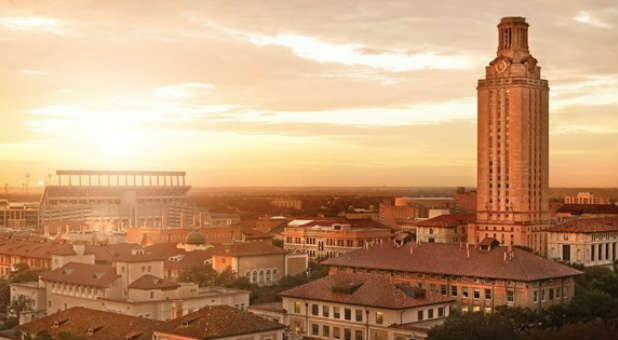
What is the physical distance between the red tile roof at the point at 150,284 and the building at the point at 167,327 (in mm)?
8759

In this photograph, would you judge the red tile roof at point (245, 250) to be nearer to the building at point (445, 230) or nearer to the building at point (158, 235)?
the building at point (158, 235)

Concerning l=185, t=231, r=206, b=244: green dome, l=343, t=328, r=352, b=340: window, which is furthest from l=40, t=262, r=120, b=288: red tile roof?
l=185, t=231, r=206, b=244: green dome

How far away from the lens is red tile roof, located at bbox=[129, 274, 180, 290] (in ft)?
301

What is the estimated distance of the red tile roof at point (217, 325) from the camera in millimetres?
73044

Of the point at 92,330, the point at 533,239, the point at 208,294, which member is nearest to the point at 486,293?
the point at 208,294

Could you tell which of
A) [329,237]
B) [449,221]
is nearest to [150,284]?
[329,237]

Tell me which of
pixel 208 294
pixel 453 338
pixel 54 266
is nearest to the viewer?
pixel 453 338

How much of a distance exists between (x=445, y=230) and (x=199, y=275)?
68614 millimetres

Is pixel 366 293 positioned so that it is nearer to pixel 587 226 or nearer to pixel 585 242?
pixel 585 242

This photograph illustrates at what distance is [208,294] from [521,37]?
91664mm

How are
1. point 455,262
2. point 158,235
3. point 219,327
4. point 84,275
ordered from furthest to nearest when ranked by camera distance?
point 158,235
point 455,262
point 84,275
point 219,327

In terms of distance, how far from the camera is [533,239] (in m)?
160

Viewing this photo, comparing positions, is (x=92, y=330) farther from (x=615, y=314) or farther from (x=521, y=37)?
(x=521, y=37)

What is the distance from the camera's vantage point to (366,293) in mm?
87000
